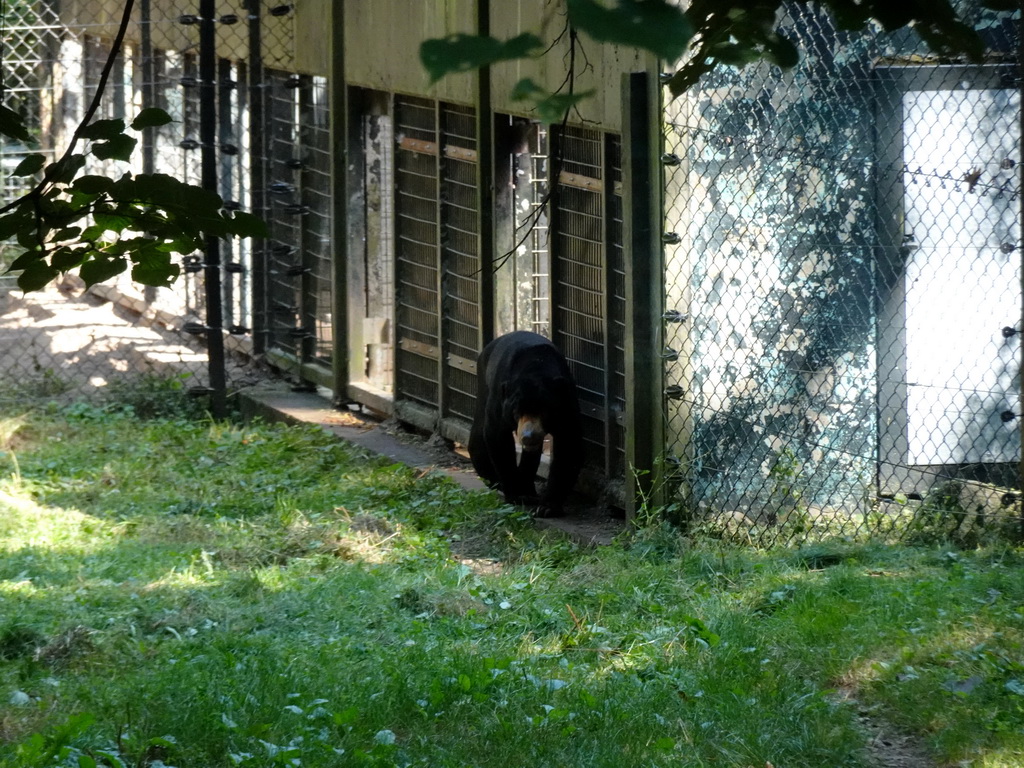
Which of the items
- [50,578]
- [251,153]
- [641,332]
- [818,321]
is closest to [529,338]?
[641,332]

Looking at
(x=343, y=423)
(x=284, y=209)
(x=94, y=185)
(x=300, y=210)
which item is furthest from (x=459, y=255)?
(x=94, y=185)

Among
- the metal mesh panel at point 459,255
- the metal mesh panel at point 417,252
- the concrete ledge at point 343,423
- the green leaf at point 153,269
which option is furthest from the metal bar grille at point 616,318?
the green leaf at point 153,269

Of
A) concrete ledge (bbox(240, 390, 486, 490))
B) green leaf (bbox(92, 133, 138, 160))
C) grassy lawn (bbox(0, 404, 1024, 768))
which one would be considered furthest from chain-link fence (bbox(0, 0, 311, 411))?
green leaf (bbox(92, 133, 138, 160))

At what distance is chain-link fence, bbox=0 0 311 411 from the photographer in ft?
36.0

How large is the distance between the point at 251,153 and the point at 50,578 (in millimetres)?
6196

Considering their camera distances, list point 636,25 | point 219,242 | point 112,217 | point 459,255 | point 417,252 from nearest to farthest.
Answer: point 636,25 → point 112,217 → point 459,255 → point 417,252 → point 219,242

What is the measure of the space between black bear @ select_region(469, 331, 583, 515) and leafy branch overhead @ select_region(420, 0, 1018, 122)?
204 inches

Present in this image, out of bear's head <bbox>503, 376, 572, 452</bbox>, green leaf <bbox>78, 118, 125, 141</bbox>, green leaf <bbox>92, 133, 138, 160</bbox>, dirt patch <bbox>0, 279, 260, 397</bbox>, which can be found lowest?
dirt patch <bbox>0, 279, 260, 397</bbox>

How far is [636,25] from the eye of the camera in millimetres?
1190

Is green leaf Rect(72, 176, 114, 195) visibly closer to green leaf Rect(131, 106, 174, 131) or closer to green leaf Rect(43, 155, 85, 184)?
green leaf Rect(43, 155, 85, 184)

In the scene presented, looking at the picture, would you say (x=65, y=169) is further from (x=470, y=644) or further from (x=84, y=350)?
(x=84, y=350)

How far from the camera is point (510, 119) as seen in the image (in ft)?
27.6

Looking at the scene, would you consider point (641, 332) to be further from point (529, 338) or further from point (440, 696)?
point (440, 696)

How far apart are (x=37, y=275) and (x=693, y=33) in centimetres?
176
